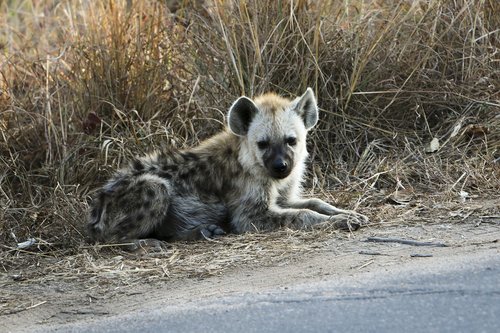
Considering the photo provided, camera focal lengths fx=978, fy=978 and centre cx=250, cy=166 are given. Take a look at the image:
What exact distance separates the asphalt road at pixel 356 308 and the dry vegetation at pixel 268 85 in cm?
215

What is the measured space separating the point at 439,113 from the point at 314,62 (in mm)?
875

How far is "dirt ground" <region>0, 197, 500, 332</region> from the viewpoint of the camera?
380cm

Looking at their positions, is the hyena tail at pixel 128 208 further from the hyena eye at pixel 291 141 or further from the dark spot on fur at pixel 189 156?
the hyena eye at pixel 291 141

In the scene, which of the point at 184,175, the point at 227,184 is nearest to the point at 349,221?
the point at 227,184

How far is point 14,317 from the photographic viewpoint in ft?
12.4

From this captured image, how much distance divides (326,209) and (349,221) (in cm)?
46

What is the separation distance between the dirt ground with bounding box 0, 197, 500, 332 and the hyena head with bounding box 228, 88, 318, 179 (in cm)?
Answer: 58

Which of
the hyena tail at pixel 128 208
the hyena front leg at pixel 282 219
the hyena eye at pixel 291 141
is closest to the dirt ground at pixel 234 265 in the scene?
the hyena front leg at pixel 282 219

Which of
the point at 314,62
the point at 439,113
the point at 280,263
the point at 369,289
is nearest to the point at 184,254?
the point at 280,263

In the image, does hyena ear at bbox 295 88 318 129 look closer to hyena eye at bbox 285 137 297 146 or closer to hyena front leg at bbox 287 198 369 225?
hyena eye at bbox 285 137 297 146

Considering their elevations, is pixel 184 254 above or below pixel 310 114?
below

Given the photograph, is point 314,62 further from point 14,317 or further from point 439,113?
point 14,317

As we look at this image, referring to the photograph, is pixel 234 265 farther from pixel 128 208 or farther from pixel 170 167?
pixel 170 167

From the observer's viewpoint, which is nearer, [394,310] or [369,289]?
[394,310]
